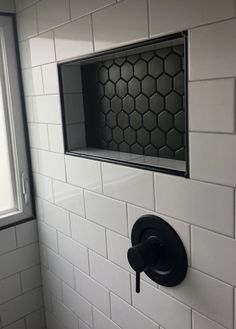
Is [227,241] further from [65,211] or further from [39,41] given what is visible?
[39,41]

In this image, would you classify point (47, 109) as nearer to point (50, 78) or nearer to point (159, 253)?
point (50, 78)

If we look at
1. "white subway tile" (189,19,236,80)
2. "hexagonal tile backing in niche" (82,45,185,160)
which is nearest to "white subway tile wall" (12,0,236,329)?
"white subway tile" (189,19,236,80)

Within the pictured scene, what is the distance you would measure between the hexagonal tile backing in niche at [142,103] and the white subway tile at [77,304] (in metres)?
0.65

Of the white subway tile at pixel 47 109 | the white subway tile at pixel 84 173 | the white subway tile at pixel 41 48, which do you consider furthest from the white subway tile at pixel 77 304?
the white subway tile at pixel 41 48

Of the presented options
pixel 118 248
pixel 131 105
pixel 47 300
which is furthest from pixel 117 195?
pixel 47 300

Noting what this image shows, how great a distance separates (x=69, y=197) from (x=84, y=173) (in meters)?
0.17

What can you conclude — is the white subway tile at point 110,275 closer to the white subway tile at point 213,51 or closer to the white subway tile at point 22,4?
the white subway tile at point 213,51

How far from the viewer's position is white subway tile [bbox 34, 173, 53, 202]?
4.88 feet

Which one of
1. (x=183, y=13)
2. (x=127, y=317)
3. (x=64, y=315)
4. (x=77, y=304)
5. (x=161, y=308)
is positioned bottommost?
(x=64, y=315)

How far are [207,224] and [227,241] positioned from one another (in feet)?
0.20

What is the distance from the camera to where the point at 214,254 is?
830 mm

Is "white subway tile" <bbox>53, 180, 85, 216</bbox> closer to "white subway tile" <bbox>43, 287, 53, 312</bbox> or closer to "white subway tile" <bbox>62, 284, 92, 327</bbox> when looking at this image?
"white subway tile" <bbox>62, 284, 92, 327</bbox>

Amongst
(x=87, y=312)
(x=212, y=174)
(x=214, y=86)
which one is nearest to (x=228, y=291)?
(x=212, y=174)

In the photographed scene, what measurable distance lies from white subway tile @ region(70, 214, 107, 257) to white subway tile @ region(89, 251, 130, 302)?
0.12ft
